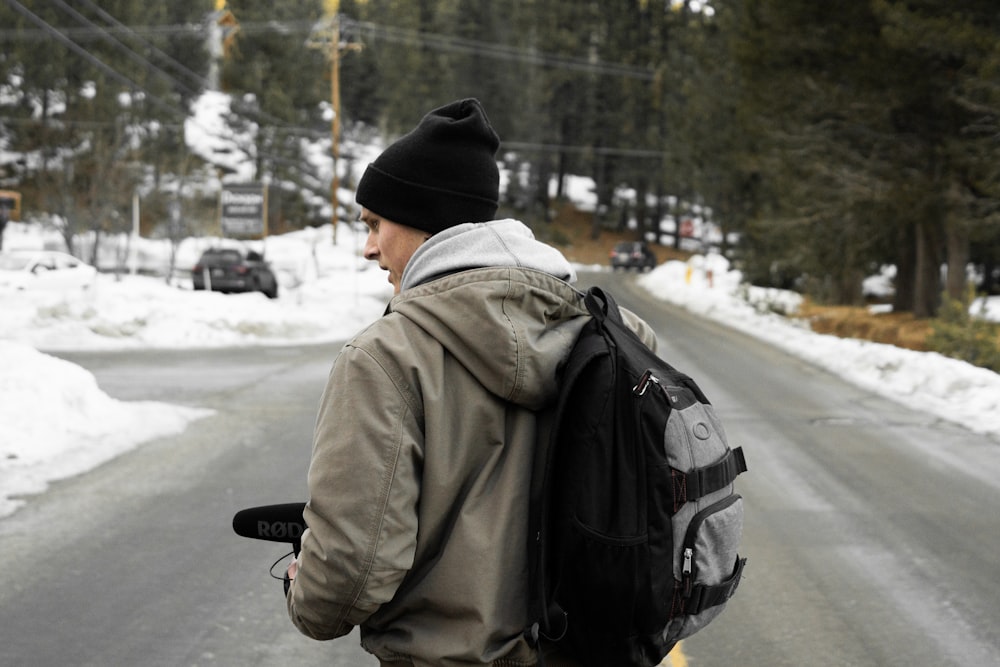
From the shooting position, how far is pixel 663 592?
210cm

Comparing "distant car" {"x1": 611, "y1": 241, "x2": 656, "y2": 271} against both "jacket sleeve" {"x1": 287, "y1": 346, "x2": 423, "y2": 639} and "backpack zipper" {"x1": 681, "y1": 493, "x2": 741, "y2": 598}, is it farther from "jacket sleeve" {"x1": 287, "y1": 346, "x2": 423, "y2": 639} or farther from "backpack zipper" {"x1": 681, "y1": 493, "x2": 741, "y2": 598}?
"jacket sleeve" {"x1": 287, "y1": 346, "x2": 423, "y2": 639}

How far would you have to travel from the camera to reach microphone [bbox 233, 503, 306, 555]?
2369 mm

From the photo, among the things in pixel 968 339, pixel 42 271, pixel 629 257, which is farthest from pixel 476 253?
pixel 629 257

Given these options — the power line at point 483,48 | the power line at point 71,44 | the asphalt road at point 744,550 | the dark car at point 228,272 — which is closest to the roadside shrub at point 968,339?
the asphalt road at point 744,550

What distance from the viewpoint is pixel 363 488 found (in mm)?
2033

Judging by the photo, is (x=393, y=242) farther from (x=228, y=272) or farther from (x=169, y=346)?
(x=228, y=272)

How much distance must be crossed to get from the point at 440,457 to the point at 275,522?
0.48m

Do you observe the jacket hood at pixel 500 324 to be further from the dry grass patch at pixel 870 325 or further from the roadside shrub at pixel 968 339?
the dry grass patch at pixel 870 325

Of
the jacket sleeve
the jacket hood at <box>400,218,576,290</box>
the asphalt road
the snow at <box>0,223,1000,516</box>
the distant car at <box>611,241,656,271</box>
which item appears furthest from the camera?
the distant car at <box>611,241,656,271</box>

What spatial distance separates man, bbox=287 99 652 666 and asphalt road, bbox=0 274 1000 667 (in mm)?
3068

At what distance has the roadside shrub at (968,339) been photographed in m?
17.1

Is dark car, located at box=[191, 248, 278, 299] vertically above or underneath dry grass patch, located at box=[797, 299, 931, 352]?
underneath

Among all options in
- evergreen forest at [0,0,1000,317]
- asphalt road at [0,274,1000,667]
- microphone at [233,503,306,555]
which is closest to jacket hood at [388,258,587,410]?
microphone at [233,503,306,555]

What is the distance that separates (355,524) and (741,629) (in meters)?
3.90
